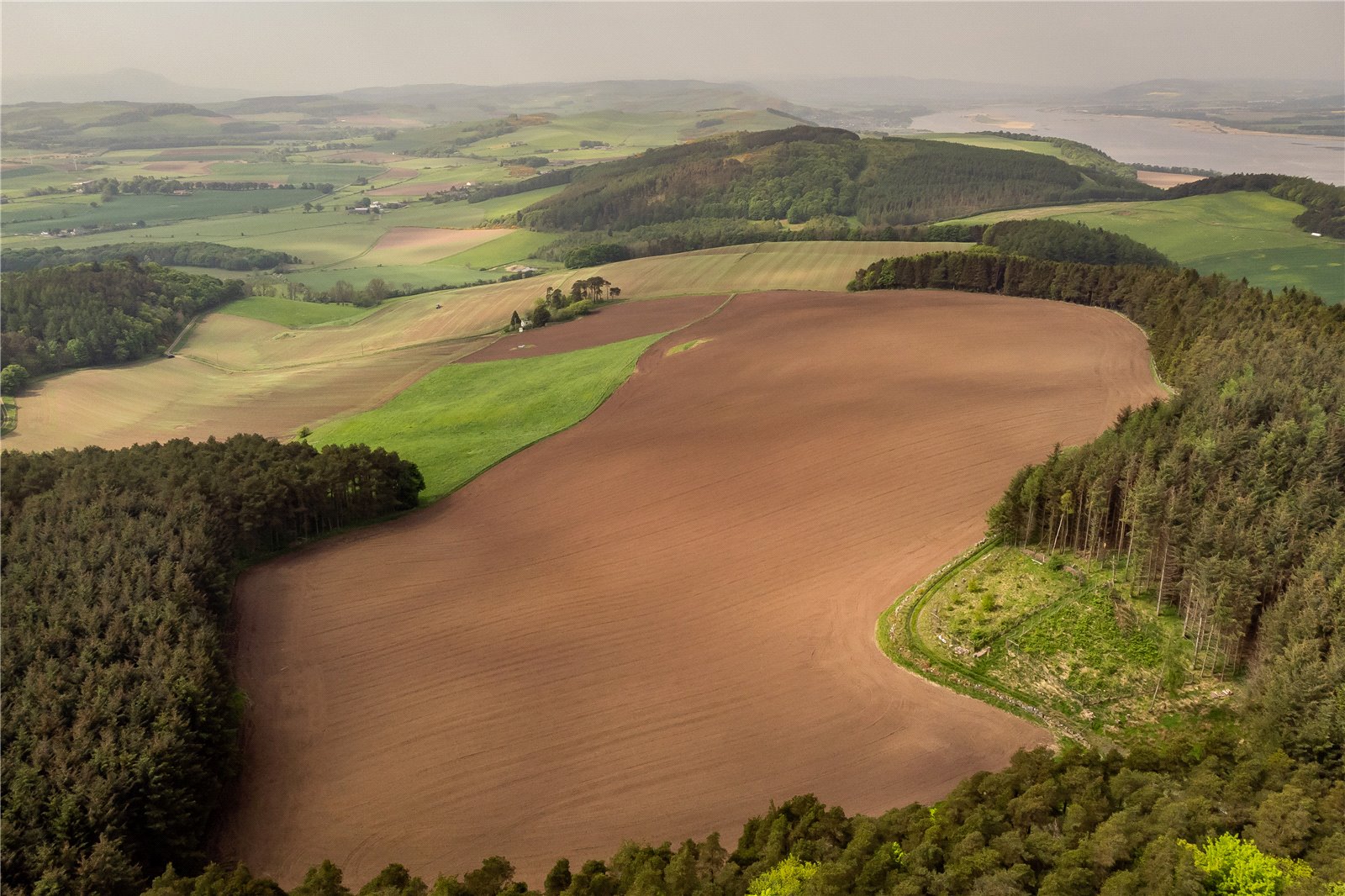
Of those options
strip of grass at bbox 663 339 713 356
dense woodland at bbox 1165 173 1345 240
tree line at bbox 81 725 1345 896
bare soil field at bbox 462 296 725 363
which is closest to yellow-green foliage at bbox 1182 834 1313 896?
tree line at bbox 81 725 1345 896

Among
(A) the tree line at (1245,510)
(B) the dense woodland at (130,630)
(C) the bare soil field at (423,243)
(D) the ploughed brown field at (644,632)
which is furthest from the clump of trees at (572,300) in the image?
(A) the tree line at (1245,510)

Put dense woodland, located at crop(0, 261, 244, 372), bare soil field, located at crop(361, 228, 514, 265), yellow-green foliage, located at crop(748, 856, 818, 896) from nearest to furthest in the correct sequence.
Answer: yellow-green foliage, located at crop(748, 856, 818, 896) → dense woodland, located at crop(0, 261, 244, 372) → bare soil field, located at crop(361, 228, 514, 265)

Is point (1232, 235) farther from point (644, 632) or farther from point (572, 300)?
point (644, 632)

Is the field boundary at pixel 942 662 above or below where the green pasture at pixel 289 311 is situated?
below

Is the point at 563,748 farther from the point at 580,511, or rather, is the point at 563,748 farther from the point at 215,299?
the point at 215,299

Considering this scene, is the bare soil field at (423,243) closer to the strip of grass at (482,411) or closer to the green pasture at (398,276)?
the green pasture at (398,276)

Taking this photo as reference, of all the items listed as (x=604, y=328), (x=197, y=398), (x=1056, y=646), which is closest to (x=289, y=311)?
(x=197, y=398)

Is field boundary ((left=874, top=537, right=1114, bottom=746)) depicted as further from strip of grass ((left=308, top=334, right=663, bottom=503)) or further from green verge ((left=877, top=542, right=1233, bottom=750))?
strip of grass ((left=308, top=334, right=663, bottom=503))
